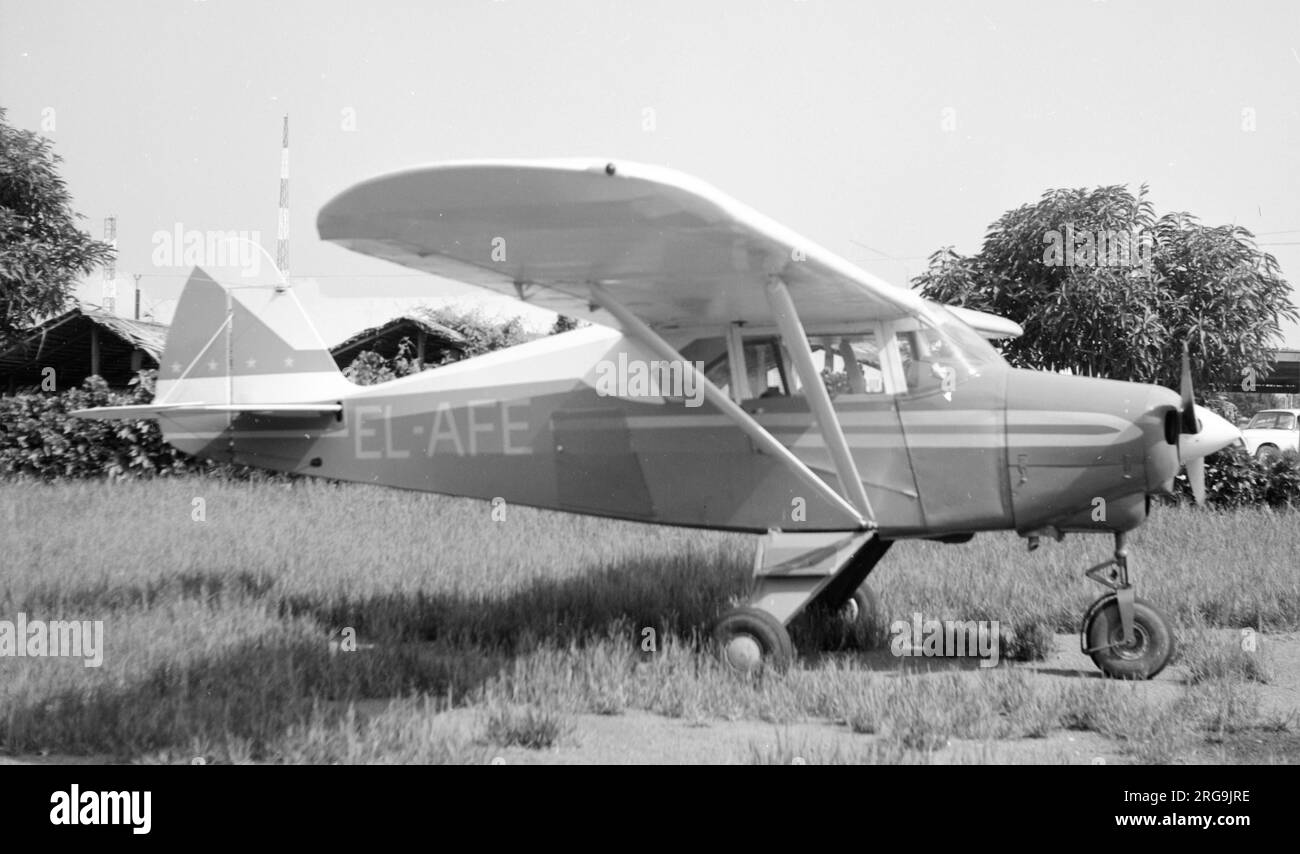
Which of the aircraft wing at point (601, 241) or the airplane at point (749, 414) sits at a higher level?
the aircraft wing at point (601, 241)

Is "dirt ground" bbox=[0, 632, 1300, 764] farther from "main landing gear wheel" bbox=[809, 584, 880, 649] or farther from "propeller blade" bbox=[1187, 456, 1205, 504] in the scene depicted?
"main landing gear wheel" bbox=[809, 584, 880, 649]

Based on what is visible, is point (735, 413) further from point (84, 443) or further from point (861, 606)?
point (84, 443)

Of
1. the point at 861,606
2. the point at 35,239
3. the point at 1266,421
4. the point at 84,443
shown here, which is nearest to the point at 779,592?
the point at 861,606

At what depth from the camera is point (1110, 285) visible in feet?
45.5

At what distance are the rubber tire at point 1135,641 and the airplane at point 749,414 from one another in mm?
13

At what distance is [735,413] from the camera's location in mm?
6406

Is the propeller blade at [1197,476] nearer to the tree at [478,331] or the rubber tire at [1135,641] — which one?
the rubber tire at [1135,641]

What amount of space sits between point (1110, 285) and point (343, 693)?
12201 millimetres

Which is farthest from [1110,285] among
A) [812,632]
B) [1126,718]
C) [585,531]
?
[1126,718]

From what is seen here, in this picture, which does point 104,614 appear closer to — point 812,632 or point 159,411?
point 159,411

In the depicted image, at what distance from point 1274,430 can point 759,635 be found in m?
27.5

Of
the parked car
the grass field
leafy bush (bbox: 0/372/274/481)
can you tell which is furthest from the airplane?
the parked car

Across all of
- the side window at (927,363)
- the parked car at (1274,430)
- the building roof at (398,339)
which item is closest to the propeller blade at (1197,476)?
the side window at (927,363)

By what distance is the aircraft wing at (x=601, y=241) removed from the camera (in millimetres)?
4629
